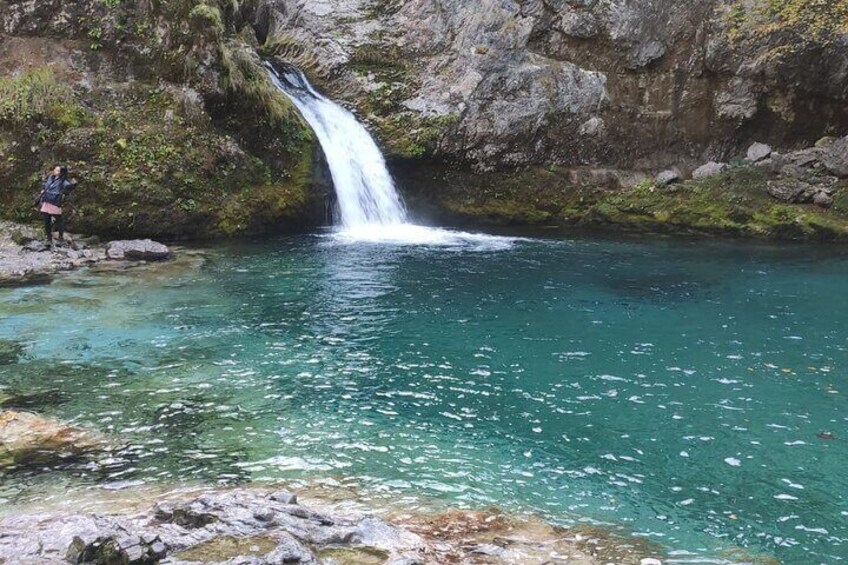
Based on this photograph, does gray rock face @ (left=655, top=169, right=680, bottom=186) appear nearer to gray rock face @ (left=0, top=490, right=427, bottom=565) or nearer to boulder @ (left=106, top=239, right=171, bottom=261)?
boulder @ (left=106, top=239, right=171, bottom=261)

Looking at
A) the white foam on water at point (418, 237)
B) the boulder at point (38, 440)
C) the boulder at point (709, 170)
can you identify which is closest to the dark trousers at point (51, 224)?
the white foam on water at point (418, 237)

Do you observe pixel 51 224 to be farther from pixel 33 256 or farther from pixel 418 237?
pixel 418 237

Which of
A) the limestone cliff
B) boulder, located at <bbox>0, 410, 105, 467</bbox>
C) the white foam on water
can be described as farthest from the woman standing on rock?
boulder, located at <bbox>0, 410, 105, 467</bbox>

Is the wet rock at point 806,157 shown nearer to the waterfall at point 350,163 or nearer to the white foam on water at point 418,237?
the white foam on water at point 418,237

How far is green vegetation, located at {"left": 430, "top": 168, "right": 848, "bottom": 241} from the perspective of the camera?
71.5 ft

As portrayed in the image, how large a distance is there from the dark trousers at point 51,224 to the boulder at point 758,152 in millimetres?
22194

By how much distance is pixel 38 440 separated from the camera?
21.9 feet

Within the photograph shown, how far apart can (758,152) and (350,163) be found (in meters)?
14.9

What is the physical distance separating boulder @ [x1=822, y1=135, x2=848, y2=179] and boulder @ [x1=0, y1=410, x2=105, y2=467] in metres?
24.0

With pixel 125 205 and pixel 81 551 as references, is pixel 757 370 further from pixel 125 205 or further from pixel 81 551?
pixel 125 205

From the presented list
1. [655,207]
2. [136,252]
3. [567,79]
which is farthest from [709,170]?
[136,252]

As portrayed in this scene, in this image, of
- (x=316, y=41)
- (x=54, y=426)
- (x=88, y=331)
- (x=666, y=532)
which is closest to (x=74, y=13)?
(x=316, y=41)

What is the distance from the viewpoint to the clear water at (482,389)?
5.96 m

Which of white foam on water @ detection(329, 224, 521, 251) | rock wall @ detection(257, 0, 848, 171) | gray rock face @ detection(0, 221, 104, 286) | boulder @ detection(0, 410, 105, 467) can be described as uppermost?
rock wall @ detection(257, 0, 848, 171)
